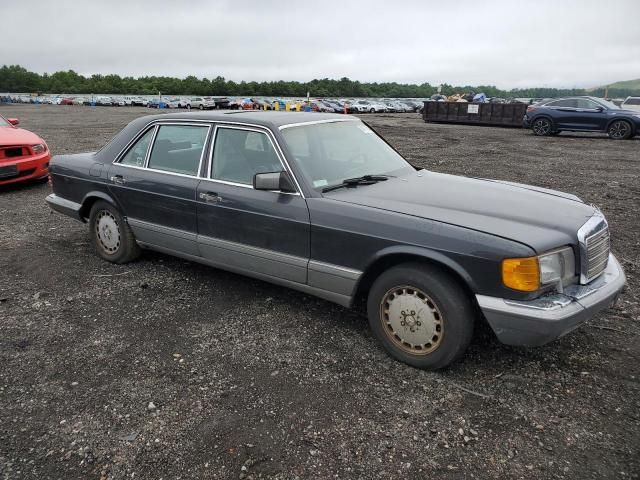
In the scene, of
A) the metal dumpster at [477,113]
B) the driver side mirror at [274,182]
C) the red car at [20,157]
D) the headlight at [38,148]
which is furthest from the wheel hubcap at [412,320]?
the metal dumpster at [477,113]

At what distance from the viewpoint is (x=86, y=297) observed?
436 centimetres

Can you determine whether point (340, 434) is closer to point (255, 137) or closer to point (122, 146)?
point (255, 137)

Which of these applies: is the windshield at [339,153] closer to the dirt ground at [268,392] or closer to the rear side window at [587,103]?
the dirt ground at [268,392]

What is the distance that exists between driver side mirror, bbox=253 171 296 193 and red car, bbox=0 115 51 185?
21.3 feet

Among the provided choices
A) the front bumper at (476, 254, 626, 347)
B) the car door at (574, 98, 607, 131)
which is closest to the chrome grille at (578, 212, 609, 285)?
Result: the front bumper at (476, 254, 626, 347)

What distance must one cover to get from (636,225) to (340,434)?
223 inches

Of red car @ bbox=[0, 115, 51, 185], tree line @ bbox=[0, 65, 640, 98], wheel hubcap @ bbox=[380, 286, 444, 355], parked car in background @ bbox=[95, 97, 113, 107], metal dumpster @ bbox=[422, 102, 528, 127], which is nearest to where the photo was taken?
wheel hubcap @ bbox=[380, 286, 444, 355]

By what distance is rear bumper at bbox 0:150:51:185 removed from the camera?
27.0 feet

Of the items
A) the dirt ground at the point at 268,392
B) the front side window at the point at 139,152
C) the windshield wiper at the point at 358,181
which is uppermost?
the front side window at the point at 139,152

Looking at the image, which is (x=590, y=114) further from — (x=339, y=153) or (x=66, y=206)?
(x=66, y=206)

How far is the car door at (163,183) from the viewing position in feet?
14.0

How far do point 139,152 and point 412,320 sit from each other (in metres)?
3.15

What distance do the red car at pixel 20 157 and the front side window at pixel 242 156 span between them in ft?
19.0

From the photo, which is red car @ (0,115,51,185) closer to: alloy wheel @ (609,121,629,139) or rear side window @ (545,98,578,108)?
rear side window @ (545,98,578,108)
